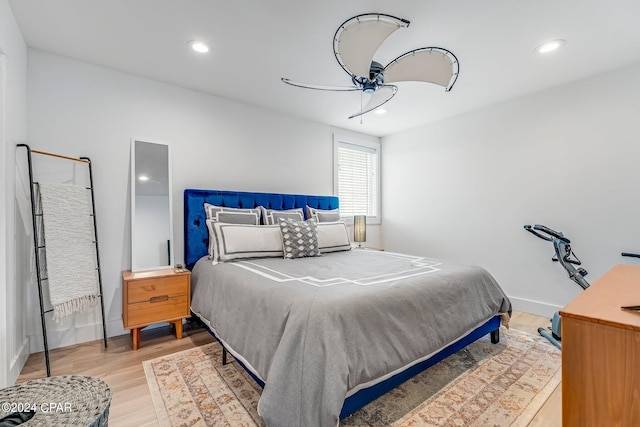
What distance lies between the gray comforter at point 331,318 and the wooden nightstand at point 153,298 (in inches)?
8.6

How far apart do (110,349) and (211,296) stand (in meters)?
1.05

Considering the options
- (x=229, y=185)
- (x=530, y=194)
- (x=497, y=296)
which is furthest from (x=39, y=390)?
(x=530, y=194)

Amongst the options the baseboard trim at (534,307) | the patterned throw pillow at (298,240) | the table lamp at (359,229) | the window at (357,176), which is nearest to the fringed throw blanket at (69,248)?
the patterned throw pillow at (298,240)

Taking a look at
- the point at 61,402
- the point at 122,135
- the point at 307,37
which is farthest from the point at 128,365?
the point at 307,37

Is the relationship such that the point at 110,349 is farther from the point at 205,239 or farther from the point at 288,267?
the point at 288,267

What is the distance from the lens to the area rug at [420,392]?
5.42 ft

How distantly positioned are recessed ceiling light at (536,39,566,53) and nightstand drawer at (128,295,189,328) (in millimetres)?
3810

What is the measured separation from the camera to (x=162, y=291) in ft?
8.57

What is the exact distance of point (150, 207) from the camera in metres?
2.92

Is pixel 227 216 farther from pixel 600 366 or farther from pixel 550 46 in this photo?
pixel 550 46

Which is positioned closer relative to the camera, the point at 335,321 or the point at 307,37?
the point at 335,321

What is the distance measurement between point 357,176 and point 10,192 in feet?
13.6

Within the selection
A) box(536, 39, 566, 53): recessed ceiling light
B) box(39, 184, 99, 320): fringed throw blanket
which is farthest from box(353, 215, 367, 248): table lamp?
box(39, 184, 99, 320): fringed throw blanket

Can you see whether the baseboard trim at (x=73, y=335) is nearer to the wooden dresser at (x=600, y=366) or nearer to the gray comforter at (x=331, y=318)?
the gray comforter at (x=331, y=318)
